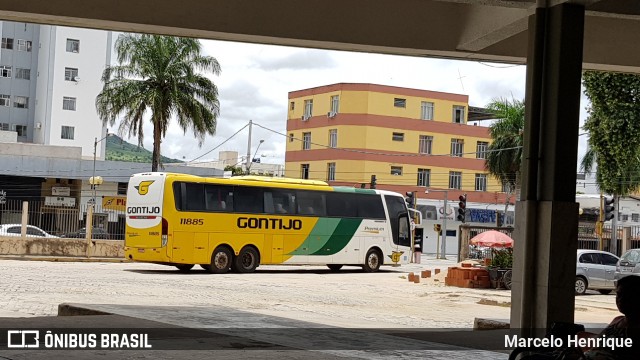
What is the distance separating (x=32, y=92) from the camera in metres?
72.2

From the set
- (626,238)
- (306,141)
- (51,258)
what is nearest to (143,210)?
(51,258)

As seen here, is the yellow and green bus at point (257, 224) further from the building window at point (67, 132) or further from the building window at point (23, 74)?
the building window at point (23, 74)

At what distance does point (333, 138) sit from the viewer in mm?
67750

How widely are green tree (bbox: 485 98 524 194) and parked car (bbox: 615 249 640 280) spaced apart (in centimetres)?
2468

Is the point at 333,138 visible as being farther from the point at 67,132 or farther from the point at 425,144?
the point at 67,132

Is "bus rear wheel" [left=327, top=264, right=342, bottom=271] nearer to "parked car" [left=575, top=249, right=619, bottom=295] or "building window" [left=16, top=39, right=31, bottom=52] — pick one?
"parked car" [left=575, top=249, right=619, bottom=295]

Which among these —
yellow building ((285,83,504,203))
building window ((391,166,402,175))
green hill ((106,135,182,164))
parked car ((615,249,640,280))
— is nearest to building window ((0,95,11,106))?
green hill ((106,135,182,164))

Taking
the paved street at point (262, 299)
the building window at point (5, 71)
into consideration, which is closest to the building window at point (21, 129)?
the building window at point (5, 71)

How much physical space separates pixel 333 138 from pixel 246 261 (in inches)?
1450

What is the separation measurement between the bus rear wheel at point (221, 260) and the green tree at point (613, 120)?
12307 millimetres

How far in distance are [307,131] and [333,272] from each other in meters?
36.3

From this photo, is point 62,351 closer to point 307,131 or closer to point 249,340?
point 249,340

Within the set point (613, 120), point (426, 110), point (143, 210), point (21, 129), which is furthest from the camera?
point (21, 129)

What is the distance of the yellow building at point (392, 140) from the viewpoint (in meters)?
66.0
